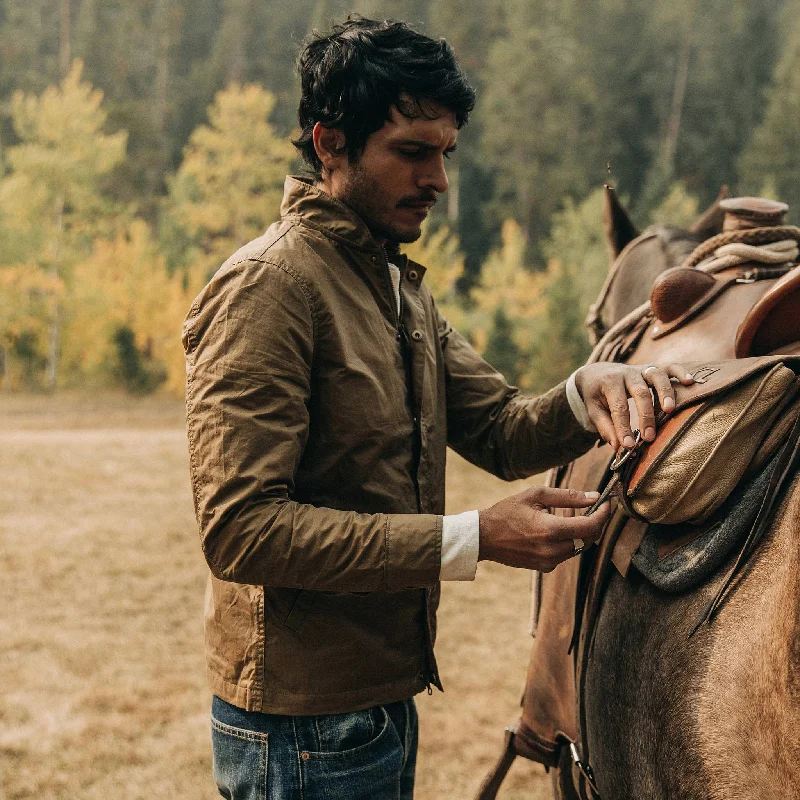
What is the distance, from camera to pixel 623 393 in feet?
4.95

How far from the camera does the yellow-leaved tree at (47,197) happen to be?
14688 millimetres

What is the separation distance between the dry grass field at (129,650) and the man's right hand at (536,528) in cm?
247

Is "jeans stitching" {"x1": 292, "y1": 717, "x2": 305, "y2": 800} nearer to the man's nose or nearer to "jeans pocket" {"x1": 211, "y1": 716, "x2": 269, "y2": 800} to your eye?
"jeans pocket" {"x1": 211, "y1": 716, "x2": 269, "y2": 800}

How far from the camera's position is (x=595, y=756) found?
59.4 inches

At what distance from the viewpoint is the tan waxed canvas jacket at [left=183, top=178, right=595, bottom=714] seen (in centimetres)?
132

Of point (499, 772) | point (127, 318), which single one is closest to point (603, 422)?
point (499, 772)

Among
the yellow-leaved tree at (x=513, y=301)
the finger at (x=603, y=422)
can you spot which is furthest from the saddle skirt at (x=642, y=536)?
the yellow-leaved tree at (x=513, y=301)

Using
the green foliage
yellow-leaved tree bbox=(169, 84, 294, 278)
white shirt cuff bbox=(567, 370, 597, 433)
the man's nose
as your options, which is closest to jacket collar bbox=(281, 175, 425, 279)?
the man's nose

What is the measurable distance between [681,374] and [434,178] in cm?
54

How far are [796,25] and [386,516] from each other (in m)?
32.0

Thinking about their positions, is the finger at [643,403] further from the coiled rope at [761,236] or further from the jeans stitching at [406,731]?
the jeans stitching at [406,731]

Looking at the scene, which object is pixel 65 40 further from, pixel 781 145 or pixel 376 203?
pixel 376 203

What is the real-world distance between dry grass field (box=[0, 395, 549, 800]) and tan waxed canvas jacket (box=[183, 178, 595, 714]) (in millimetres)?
2240

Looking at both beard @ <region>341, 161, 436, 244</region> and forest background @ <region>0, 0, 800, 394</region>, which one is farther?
forest background @ <region>0, 0, 800, 394</region>
